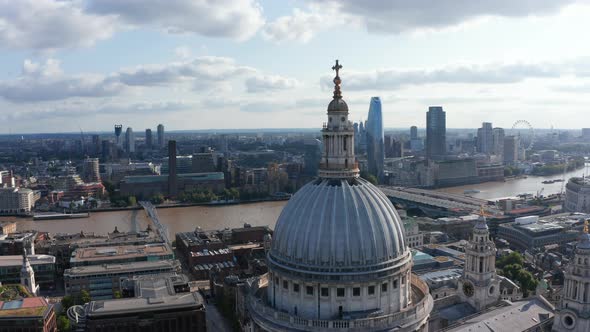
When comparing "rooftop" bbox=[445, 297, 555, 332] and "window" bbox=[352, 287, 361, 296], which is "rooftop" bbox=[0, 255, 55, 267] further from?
"window" bbox=[352, 287, 361, 296]

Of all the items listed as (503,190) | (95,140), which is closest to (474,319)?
(503,190)

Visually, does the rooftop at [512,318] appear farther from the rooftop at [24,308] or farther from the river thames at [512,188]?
the river thames at [512,188]

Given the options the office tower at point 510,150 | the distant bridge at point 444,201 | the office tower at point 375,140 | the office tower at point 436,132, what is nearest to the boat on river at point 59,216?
the distant bridge at point 444,201

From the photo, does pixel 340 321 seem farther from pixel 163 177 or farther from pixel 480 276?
pixel 163 177

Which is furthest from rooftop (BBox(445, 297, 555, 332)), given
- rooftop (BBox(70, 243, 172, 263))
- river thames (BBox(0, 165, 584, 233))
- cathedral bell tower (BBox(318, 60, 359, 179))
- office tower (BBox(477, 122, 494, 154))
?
office tower (BBox(477, 122, 494, 154))

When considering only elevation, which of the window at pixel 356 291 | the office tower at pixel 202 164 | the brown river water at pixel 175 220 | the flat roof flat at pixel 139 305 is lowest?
the brown river water at pixel 175 220

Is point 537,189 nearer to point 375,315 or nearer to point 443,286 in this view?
point 443,286
